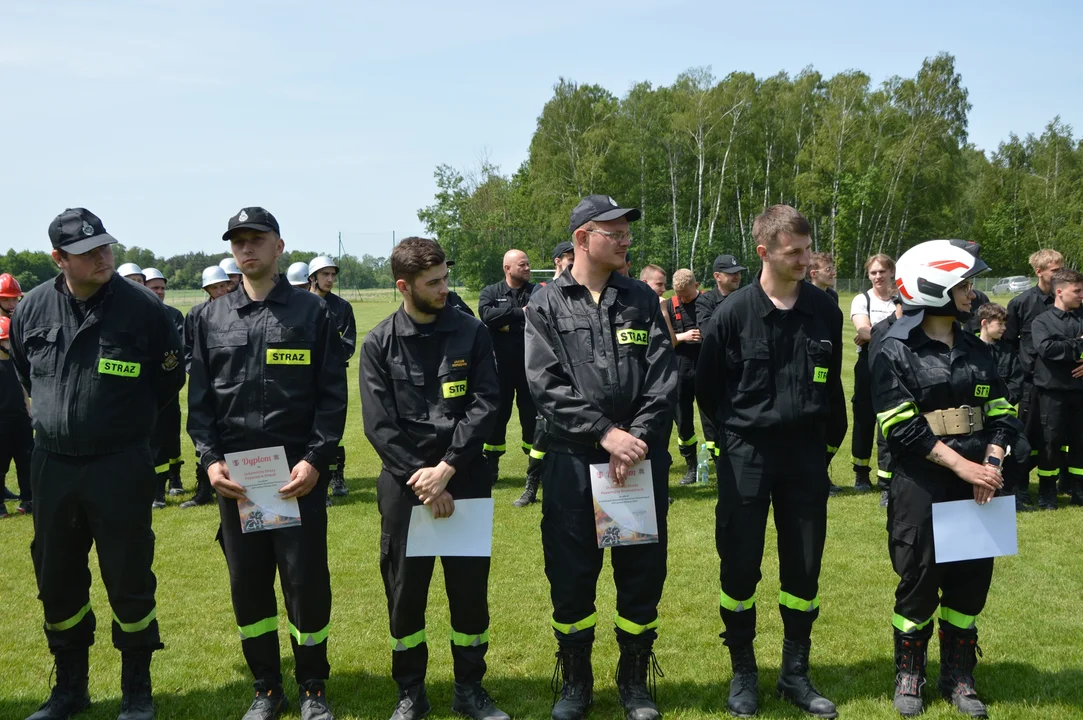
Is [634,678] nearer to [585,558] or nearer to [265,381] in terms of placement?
[585,558]

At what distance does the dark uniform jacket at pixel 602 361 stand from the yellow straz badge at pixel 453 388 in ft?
1.18

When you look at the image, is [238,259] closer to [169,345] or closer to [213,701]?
[169,345]

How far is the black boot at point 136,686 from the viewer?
4.49 m

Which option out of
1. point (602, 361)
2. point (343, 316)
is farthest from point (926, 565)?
point (343, 316)

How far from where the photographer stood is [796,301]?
180 inches

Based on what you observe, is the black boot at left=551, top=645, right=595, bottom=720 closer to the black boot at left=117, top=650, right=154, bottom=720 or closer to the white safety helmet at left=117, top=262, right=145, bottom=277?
the black boot at left=117, top=650, right=154, bottom=720

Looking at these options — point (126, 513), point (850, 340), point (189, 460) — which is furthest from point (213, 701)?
point (850, 340)

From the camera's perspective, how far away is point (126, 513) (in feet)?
14.4

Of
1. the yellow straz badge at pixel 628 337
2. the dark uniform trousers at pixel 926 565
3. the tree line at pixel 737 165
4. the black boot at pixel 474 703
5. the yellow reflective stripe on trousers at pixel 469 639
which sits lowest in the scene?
the black boot at pixel 474 703

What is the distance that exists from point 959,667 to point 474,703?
260 centimetres

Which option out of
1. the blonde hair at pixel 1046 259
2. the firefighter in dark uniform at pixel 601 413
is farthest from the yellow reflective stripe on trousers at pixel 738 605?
the blonde hair at pixel 1046 259

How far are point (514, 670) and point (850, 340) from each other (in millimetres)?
24818

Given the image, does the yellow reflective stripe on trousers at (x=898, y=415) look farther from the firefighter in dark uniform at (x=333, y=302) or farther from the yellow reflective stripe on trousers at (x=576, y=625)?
the firefighter in dark uniform at (x=333, y=302)

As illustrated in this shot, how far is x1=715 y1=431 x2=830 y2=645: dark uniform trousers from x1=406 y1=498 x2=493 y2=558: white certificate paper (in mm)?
1324
